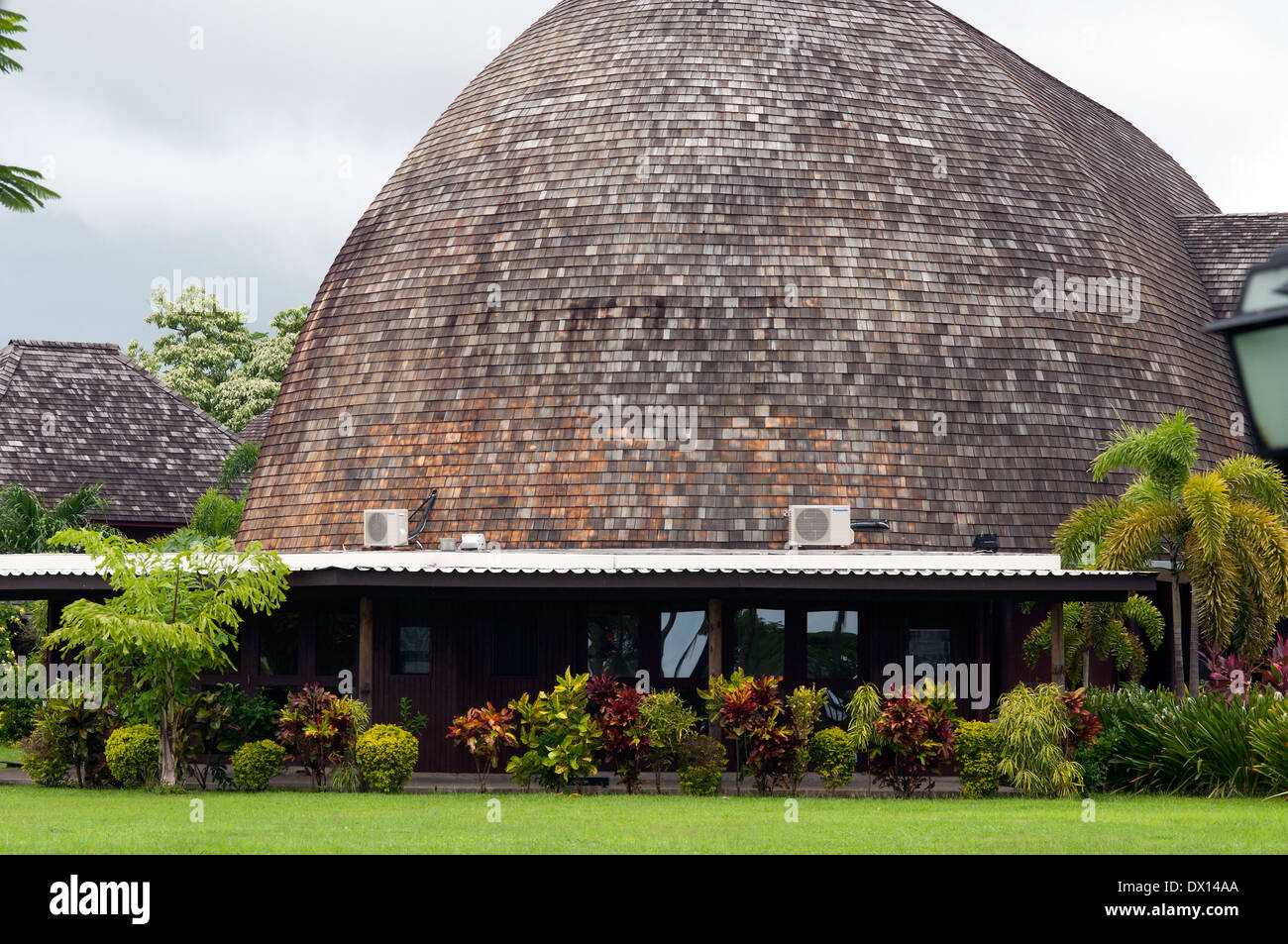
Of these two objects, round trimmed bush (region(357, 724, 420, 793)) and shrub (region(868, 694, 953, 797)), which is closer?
shrub (region(868, 694, 953, 797))

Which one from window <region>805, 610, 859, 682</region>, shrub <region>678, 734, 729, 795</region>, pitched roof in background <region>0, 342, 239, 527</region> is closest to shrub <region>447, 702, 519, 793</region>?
shrub <region>678, 734, 729, 795</region>

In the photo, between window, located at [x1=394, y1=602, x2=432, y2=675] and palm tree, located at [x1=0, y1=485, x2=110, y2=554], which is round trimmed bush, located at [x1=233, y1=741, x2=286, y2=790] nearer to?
window, located at [x1=394, y1=602, x2=432, y2=675]

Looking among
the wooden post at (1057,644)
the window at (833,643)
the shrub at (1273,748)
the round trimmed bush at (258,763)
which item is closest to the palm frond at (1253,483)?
the wooden post at (1057,644)

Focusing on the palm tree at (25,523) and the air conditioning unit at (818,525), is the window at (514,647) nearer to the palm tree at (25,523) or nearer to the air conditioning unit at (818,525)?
the air conditioning unit at (818,525)

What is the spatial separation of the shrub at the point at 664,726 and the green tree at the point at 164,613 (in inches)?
187

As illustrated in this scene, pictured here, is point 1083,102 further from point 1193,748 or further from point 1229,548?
point 1193,748

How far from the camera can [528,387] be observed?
989 inches

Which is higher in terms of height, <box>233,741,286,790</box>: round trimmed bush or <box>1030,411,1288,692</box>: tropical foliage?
<box>1030,411,1288,692</box>: tropical foliage

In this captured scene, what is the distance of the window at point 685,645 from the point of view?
22.9m

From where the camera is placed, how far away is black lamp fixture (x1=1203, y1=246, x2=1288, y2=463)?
A: 243cm

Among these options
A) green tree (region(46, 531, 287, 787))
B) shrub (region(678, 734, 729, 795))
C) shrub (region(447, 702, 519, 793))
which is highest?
green tree (region(46, 531, 287, 787))

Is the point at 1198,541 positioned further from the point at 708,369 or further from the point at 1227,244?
the point at 1227,244

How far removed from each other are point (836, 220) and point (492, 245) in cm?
568

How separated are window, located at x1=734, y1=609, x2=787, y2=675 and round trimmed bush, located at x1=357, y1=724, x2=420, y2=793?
563 cm
